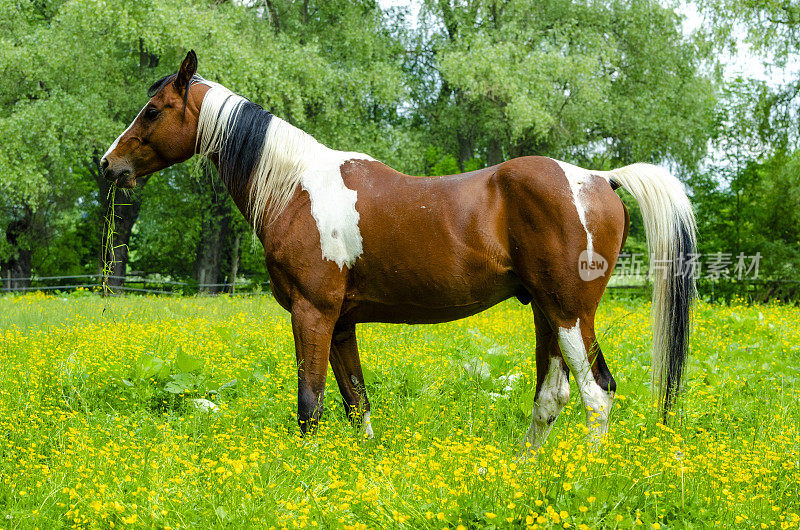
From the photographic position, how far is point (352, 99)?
16.9 m

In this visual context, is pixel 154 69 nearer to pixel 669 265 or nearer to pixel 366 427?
pixel 366 427

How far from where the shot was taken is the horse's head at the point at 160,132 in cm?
438

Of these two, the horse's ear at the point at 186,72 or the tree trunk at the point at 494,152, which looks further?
the tree trunk at the point at 494,152

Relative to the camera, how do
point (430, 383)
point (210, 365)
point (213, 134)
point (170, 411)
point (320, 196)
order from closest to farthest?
point (320, 196) → point (213, 134) → point (170, 411) → point (430, 383) → point (210, 365)

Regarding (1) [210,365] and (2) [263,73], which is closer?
(1) [210,365]

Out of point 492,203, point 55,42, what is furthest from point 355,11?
point 492,203

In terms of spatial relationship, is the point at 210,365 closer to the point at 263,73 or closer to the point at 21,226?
the point at 263,73

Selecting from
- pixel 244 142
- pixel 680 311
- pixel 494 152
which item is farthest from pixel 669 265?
pixel 494 152

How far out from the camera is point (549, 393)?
13.0 ft

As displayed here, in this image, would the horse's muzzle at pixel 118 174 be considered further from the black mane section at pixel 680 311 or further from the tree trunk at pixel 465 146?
the tree trunk at pixel 465 146

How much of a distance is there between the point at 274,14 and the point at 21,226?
35.5ft

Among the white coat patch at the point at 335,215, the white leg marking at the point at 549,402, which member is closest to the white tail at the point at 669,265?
the white leg marking at the point at 549,402

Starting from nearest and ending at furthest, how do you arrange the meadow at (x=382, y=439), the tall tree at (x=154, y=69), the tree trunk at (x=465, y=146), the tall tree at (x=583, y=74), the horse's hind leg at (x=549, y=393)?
the meadow at (x=382, y=439) < the horse's hind leg at (x=549, y=393) < the tall tree at (x=154, y=69) < the tall tree at (x=583, y=74) < the tree trunk at (x=465, y=146)

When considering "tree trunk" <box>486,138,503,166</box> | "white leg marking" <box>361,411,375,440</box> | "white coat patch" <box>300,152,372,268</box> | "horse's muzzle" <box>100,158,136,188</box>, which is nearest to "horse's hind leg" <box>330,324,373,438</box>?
"white leg marking" <box>361,411,375,440</box>
